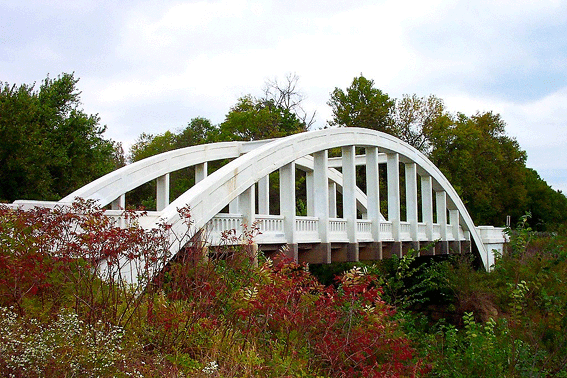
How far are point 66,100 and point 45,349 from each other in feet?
80.5

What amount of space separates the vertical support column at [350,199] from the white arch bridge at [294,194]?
1.2 inches

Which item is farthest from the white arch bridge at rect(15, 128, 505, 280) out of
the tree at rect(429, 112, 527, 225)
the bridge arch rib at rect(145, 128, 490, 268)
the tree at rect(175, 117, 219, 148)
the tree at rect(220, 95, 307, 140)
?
the tree at rect(429, 112, 527, 225)

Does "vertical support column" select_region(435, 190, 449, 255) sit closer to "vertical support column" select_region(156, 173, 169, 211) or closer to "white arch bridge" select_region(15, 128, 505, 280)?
"white arch bridge" select_region(15, 128, 505, 280)

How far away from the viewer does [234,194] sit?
12.6m

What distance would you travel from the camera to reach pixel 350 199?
1862 centimetres

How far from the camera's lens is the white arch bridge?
484 inches

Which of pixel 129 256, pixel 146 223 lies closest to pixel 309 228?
pixel 146 223

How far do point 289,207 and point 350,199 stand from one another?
12.9 ft

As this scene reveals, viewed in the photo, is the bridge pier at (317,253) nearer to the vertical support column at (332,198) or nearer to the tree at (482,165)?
the vertical support column at (332,198)

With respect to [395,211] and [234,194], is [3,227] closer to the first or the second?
[234,194]

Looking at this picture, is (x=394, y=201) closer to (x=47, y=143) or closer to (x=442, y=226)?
(x=442, y=226)

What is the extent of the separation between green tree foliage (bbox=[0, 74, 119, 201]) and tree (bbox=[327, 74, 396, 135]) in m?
21.5

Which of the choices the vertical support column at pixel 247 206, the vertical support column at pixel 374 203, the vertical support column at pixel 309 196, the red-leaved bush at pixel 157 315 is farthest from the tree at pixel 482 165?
the red-leaved bush at pixel 157 315

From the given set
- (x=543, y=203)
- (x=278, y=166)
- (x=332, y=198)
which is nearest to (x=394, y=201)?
(x=332, y=198)
